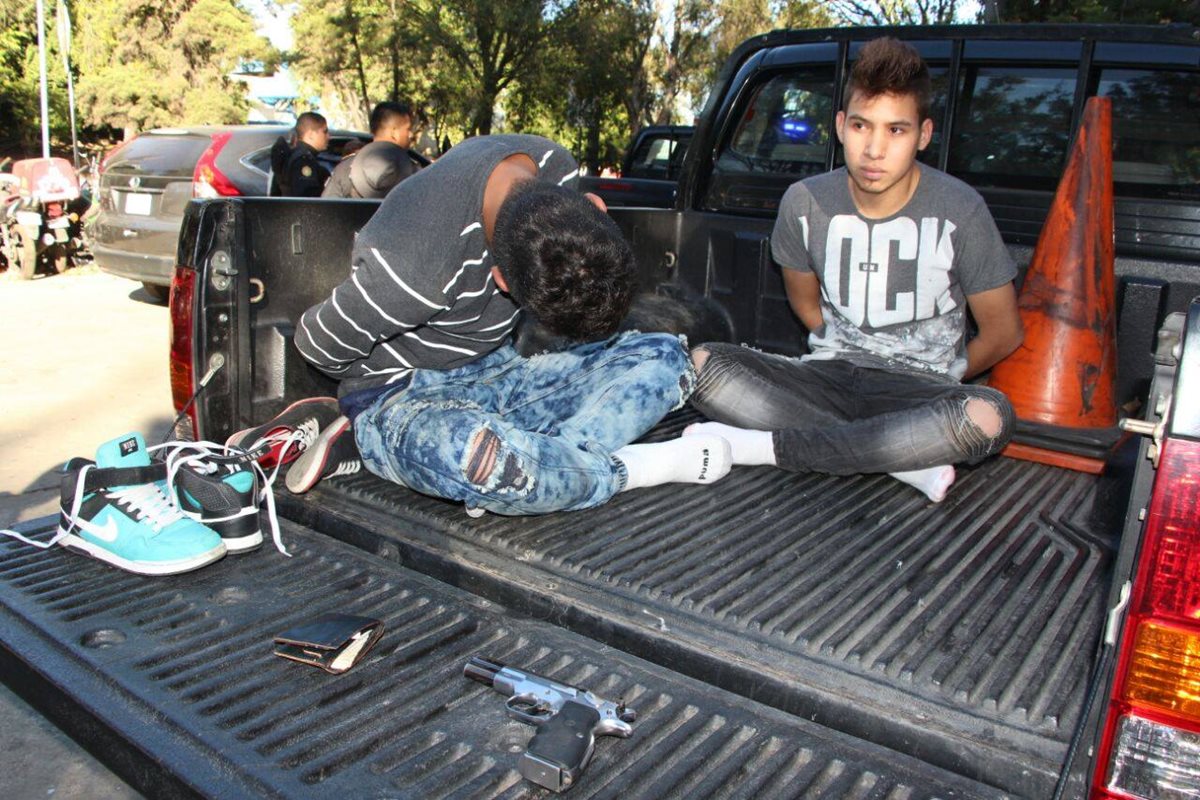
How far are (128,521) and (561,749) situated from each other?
1.24 metres

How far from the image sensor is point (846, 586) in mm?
2068

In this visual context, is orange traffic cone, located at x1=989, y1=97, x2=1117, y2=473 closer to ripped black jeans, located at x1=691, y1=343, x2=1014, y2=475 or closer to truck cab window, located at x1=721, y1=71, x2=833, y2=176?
ripped black jeans, located at x1=691, y1=343, x2=1014, y2=475

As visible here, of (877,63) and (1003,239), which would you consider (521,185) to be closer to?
(877,63)

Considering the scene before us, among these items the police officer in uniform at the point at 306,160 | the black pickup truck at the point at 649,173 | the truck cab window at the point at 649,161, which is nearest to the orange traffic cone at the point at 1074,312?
the black pickup truck at the point at 649,173

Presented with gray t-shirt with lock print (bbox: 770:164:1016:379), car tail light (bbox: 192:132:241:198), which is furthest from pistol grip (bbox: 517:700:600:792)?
car tail light (bbox: 192:132:241:198)

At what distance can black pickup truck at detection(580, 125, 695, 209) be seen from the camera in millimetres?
7859

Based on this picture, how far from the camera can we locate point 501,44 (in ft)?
79.0

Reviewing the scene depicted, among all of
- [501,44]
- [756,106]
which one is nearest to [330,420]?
[756,106]

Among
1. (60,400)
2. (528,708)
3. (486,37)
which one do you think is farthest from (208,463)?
(486,37)

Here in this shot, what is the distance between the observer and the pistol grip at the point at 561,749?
4.84 feet

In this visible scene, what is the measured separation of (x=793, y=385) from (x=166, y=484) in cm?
183

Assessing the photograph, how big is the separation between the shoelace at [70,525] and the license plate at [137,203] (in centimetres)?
680

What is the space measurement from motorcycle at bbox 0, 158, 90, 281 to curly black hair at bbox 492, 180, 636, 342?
9.30m

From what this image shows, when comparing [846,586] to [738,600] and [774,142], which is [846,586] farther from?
[774,142]
